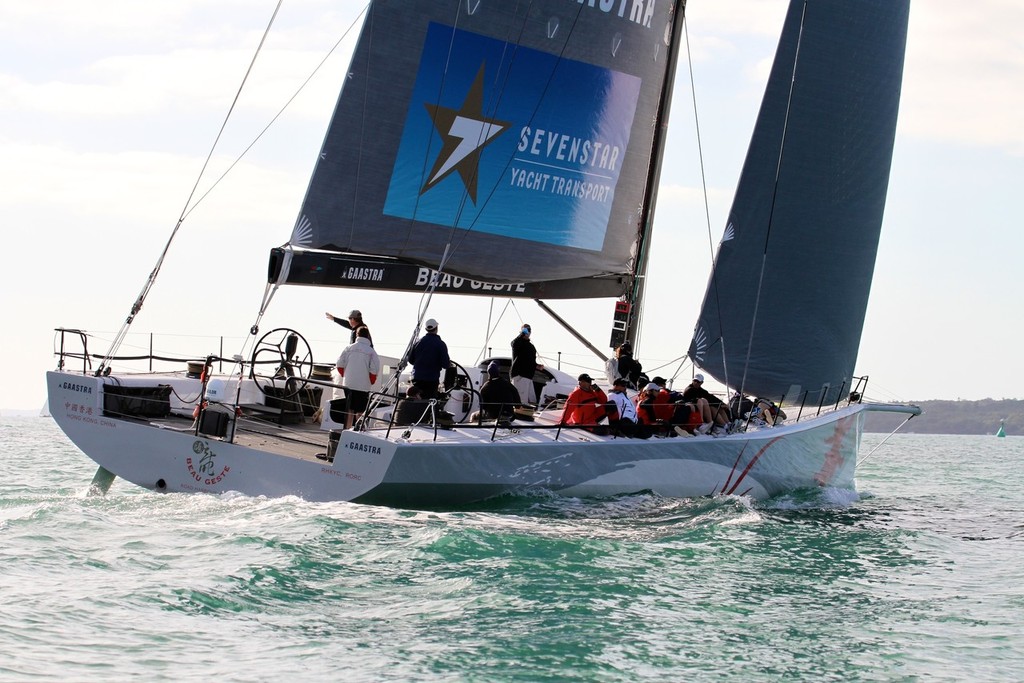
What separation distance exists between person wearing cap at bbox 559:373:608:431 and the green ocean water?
84 cm

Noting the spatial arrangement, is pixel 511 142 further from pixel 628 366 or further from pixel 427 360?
pixel 427 360

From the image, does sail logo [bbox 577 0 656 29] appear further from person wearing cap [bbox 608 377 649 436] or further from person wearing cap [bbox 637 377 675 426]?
person wearing cap [bbox 608 377 649 436]

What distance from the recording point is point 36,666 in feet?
21.1

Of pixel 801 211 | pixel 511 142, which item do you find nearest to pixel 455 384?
pixel 511 142

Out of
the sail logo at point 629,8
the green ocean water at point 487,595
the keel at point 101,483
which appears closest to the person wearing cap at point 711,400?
the green ocean water at point 487,595

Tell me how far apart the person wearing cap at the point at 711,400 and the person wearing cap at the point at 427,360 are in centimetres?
281

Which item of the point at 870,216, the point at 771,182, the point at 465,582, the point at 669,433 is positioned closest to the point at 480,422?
the point at 669,433

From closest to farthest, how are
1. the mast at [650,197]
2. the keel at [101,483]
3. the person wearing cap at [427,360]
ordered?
the keel at [101,483] < the person wearing cap at [427,360] < the mast at [650,197]

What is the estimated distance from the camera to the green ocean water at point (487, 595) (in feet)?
22.9

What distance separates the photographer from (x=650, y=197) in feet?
54.5

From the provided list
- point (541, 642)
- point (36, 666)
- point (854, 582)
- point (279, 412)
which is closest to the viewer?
point (36, 666)

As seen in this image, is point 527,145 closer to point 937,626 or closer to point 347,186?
point 347,186

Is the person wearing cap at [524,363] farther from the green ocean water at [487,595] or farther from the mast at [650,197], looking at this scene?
the green ocean water at [487,595]

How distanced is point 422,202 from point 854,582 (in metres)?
7.03
